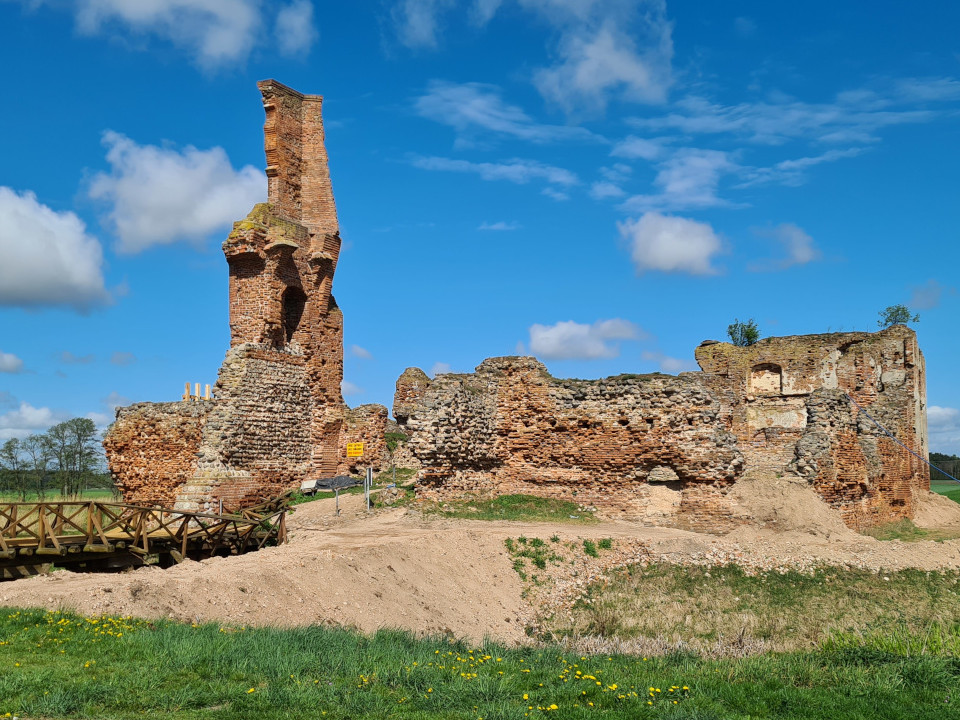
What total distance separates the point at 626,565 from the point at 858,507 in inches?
369

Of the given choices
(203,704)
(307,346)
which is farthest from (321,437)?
(203,704)

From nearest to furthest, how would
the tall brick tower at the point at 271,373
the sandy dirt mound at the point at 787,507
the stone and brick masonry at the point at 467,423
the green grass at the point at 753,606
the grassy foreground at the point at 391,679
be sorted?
the grassy foreground at the point at 391,679 < the green grass at the point at 753,606 < the sandy dirt mound at the point at 787,507 < the stone and brick masonry at the point at 467,423 < the tall brick tower at the point at 271,373

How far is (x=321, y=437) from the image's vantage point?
23.9 m

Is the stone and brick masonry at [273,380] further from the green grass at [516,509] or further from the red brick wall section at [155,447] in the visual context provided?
the green grass at [516,509]

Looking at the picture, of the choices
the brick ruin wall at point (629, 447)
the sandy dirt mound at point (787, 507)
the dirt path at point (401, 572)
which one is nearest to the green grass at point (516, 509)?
the brick ruin wall at point (629, 447)

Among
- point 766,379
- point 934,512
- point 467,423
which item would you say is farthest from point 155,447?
point 934,512

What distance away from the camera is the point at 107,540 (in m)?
13.1

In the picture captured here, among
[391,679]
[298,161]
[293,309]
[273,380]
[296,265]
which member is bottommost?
[391,679]

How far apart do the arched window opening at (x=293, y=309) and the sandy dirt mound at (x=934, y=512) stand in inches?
743

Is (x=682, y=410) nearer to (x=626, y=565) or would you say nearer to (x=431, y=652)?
(x=626, y=565)

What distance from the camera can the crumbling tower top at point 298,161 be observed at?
24375 millimetres

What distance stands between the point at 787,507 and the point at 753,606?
4.86 m

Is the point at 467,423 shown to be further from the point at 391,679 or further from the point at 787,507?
the point at 391,679

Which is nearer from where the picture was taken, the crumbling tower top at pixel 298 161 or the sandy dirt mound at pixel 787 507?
the sandy dirt mound at pixel 787 507
